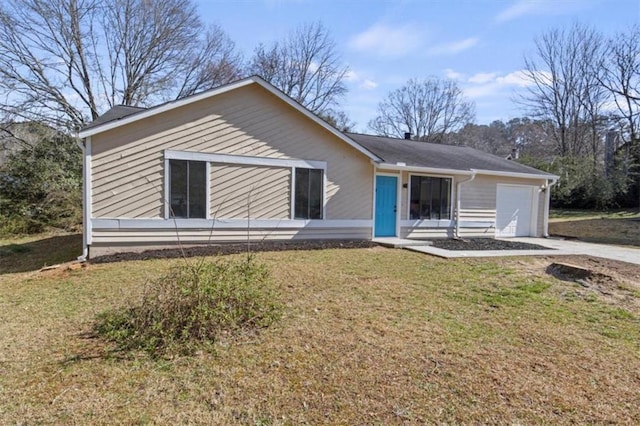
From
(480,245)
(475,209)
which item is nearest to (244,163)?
(480,245)

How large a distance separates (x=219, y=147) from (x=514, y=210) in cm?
1113

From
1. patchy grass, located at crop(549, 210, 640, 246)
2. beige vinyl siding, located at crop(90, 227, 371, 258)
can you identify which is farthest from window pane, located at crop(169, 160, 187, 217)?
patchy grass, located at crop(549, 210, 640, 246)

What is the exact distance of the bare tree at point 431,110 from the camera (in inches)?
1412

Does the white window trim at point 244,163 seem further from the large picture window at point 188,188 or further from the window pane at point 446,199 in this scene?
the window pane at point 446,199

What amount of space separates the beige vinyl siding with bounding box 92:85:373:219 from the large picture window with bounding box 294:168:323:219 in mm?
284

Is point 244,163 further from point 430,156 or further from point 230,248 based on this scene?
point 430,156

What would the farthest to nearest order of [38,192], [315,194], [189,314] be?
[38,192] → [315,194] → [189,314]

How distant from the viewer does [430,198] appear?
11.9 metres

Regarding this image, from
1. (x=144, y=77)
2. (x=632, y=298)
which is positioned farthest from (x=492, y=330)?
(x=144, y=77)

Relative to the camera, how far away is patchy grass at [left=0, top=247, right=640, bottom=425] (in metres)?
2.69

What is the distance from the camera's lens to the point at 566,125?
28.2 m

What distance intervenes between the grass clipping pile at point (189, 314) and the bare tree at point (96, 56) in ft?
57.8

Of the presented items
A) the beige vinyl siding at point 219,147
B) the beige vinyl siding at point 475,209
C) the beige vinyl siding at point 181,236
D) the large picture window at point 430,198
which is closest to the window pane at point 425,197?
the large picture window at point 430,198

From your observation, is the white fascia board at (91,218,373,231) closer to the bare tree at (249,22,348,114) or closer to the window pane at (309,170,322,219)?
the window pane at (309,170,322,219)
